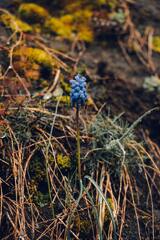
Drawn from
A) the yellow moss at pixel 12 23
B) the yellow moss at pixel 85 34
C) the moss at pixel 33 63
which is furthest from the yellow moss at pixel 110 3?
the moss at pixel 33 63

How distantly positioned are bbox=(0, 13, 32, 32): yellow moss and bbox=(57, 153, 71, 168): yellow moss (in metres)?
1.09

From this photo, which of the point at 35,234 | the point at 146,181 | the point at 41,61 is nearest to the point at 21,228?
the point at 35,234

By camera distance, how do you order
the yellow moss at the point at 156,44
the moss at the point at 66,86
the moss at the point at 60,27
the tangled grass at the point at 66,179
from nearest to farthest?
the tangled grass at the point at 66,179 → the moss at the point at 66,86 → the moss at the point at 60,27 → the yellow moss at the point at 156,44

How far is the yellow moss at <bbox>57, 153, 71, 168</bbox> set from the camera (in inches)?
→ 89.2

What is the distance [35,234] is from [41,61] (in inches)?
47.9

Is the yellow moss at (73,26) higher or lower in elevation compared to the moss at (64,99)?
higher

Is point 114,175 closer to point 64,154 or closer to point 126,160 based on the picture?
point 126,160

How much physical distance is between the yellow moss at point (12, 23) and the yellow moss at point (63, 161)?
1093 mm

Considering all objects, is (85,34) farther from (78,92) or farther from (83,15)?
(78,92)

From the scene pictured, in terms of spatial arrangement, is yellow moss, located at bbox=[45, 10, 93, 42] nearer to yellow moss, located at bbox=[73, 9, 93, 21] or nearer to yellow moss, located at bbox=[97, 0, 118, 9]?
yellow moss, located at bbox=[73, 9, 93, 21]

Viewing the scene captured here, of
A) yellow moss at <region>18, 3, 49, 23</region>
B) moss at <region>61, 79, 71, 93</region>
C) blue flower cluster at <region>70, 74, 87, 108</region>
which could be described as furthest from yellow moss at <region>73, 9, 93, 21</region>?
blue flower cluster at <region>70, 74, 87, 108</region>

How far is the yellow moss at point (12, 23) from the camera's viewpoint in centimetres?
302

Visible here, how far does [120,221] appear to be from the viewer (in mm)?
2197

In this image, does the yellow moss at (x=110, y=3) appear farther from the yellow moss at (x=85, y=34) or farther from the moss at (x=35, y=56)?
the moss at (x=35, y=56)
